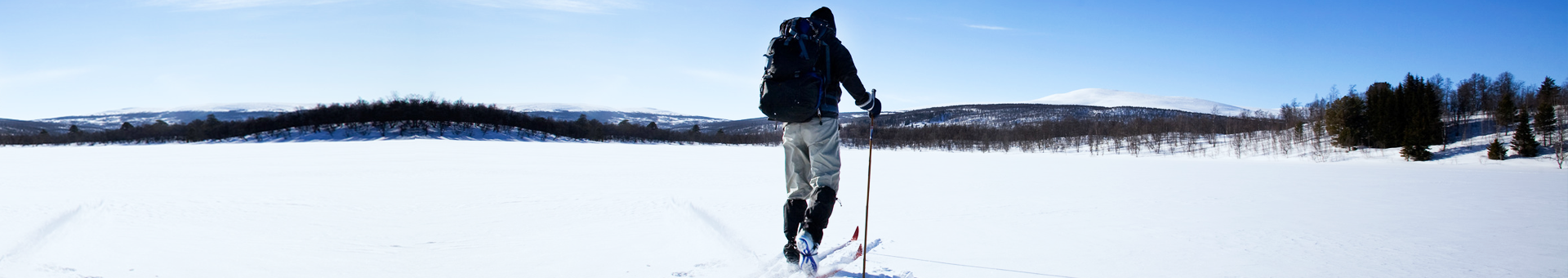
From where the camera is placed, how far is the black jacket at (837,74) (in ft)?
10.0

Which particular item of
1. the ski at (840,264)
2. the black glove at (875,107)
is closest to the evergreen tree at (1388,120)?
the black glove at (875,107)

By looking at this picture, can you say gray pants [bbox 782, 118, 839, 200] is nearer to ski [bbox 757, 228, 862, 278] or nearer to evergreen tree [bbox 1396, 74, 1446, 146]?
ski [bbox 757, 228, 862, 278]

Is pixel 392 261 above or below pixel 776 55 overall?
below

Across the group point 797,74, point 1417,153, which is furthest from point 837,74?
point 1417,153

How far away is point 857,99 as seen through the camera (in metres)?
3.14

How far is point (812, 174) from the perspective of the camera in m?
3.09

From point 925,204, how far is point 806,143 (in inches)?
125

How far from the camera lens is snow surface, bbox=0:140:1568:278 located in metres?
2.99

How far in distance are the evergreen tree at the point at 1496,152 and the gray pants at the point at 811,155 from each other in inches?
1485

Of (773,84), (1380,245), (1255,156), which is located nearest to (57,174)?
(773,84)

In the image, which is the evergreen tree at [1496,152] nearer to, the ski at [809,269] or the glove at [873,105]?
the glove at [873,105]

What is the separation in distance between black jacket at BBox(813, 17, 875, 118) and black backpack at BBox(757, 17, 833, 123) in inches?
1.2

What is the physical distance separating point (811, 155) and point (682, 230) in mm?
1379

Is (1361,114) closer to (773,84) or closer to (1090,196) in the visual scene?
(1090,196)
